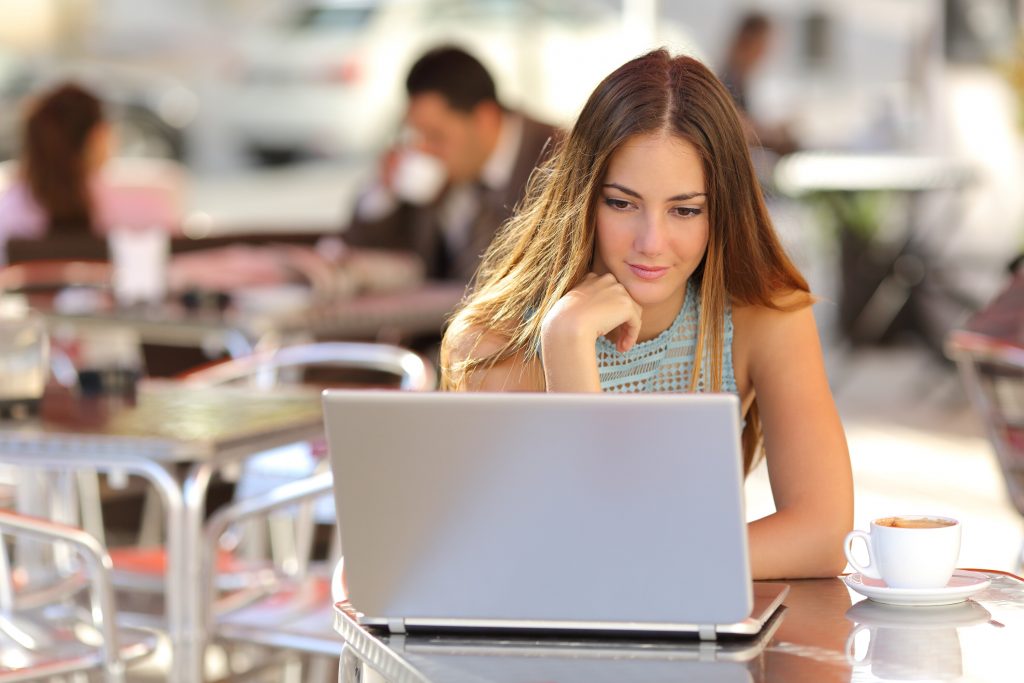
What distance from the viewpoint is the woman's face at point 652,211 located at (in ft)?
5.30

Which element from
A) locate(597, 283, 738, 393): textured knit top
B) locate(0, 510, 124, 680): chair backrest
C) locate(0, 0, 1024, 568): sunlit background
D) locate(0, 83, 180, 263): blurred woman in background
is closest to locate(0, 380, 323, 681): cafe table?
locate(0, 510, 124, 680): chair backrest

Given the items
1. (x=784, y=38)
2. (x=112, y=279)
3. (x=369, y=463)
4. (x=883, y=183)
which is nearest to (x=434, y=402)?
(x=369, y=463)

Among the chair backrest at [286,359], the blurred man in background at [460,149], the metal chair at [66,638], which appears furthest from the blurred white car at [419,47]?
the metal chair at [66,638]

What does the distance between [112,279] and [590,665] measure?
10.3 ft

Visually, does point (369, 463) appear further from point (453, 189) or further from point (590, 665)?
point (453, 189)

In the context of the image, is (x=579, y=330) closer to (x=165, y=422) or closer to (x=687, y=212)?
(x=687, y=212)

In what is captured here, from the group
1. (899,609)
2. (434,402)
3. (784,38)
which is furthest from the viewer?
(784,38)

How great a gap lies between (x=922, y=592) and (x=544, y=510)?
14.3 inches

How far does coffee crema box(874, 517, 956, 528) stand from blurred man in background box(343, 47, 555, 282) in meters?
2.66

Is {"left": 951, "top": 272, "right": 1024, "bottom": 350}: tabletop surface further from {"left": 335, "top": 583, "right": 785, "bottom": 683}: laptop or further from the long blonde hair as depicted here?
{"left": 335, "top": 583, "right": 785, "bottom": 683}: laptop

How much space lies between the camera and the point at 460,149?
4.26m

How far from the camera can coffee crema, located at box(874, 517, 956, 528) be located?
1375 mm

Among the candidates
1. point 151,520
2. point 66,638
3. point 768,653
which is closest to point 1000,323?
point 66,638

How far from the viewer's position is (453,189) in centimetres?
438
